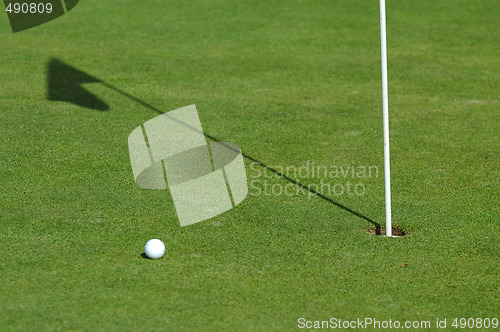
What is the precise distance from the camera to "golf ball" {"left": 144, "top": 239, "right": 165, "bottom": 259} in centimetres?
731

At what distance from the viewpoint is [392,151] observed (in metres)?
10.6

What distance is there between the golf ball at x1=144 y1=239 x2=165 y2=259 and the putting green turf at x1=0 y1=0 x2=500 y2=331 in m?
0.11

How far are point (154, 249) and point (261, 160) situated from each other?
10.5 feet

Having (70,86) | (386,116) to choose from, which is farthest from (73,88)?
(386,116)

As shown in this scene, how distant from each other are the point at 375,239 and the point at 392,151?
293 cm

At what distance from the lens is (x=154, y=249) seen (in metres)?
7.30

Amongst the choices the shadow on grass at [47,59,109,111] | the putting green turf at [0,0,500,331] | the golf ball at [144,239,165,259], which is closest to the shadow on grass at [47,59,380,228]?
the shadow on grass at [47,59,109,111]

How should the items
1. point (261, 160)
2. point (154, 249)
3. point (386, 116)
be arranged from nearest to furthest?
point (154, 249)
point (386, 116)
point (261, 160)

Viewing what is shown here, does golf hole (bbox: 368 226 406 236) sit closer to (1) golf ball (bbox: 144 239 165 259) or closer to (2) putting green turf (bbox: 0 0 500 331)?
(2) putting green turf (bbox: 0 0 500 331)

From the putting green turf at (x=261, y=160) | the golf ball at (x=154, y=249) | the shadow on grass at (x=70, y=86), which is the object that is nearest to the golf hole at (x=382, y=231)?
the putting green turf at (x=261, y=160)

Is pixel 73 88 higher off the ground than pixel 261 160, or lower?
higher

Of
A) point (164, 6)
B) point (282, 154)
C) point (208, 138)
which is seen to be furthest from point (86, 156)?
point (164, 6)

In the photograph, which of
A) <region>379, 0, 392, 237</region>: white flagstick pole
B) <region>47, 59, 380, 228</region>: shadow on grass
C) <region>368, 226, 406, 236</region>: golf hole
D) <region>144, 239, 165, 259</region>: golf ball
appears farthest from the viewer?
<region>47, 59, 380, 228</region>: shadow on grass

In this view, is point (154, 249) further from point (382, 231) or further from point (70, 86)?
point (70, 86)
